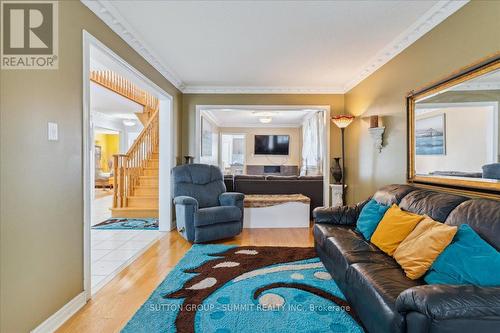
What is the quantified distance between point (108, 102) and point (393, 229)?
6.69 m

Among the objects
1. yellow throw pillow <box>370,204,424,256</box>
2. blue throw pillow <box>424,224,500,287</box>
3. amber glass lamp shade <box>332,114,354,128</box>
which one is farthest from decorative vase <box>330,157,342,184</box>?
blue throw pillow <box>424,224,500,287</box>

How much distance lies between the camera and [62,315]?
191cm

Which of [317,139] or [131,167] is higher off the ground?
[317,139]

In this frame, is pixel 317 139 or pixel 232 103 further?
pixel 317 139

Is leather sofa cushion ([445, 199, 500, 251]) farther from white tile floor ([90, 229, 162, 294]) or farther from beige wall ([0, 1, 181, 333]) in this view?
white tile floor ([90, 229, 162, 294])

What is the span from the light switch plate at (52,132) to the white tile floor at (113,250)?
1.42 meters

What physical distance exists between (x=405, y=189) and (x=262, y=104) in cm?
305

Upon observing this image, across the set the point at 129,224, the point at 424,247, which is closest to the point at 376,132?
the point at 424,247

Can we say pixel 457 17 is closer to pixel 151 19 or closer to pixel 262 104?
pixel 151 19

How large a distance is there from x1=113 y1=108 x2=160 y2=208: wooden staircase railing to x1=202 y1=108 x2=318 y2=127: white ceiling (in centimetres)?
147

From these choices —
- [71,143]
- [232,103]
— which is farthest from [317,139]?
[71,143]

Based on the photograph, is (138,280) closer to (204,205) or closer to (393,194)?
Answer: (204,205)

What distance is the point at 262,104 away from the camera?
5.02 m

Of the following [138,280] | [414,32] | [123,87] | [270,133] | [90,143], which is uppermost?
[123,87]
